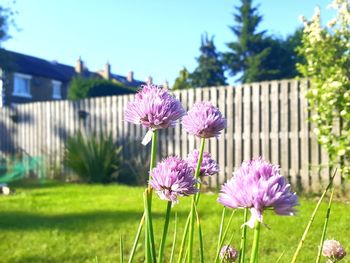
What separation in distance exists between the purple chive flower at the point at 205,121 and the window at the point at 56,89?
3676 cm

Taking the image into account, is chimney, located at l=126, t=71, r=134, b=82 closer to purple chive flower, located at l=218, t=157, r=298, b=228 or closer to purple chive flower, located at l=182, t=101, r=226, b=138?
purple chive flower, located at l=182, t=101, r=226, b=138

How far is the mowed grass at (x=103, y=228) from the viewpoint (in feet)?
14.5

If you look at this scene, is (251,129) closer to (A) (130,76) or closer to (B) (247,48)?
(B) (247,48)

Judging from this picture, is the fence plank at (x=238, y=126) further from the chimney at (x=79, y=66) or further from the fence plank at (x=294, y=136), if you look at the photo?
the chimney at (x=79, y=66)

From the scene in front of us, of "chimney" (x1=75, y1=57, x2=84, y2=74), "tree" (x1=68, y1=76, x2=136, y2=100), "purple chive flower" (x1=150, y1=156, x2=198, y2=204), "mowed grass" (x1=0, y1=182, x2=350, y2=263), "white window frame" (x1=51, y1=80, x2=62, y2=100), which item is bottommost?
"mowed grass" (x1=0, y1=182, x2=350, y2=263)

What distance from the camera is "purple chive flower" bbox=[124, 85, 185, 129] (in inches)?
49.7

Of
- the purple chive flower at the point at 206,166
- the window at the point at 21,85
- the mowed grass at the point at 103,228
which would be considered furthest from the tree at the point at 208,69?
the purple chive flower at the point at 206,166

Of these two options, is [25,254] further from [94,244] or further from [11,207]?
[11,207]

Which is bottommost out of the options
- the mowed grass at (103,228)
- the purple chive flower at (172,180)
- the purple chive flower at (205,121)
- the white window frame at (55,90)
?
the mowed grass at (103,228)

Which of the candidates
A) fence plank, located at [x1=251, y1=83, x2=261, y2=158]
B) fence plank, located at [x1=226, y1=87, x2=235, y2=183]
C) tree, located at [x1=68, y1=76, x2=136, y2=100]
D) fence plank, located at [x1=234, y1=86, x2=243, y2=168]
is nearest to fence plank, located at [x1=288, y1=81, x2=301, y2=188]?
fence plank, located at [x1=251, y1=83, x2=261, y2=158]

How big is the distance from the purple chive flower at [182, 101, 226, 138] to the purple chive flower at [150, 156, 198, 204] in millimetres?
211

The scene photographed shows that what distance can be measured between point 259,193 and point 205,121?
1.57 feet

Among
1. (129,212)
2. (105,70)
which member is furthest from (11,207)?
(105,70)

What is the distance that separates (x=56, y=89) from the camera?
37781 millimetres
